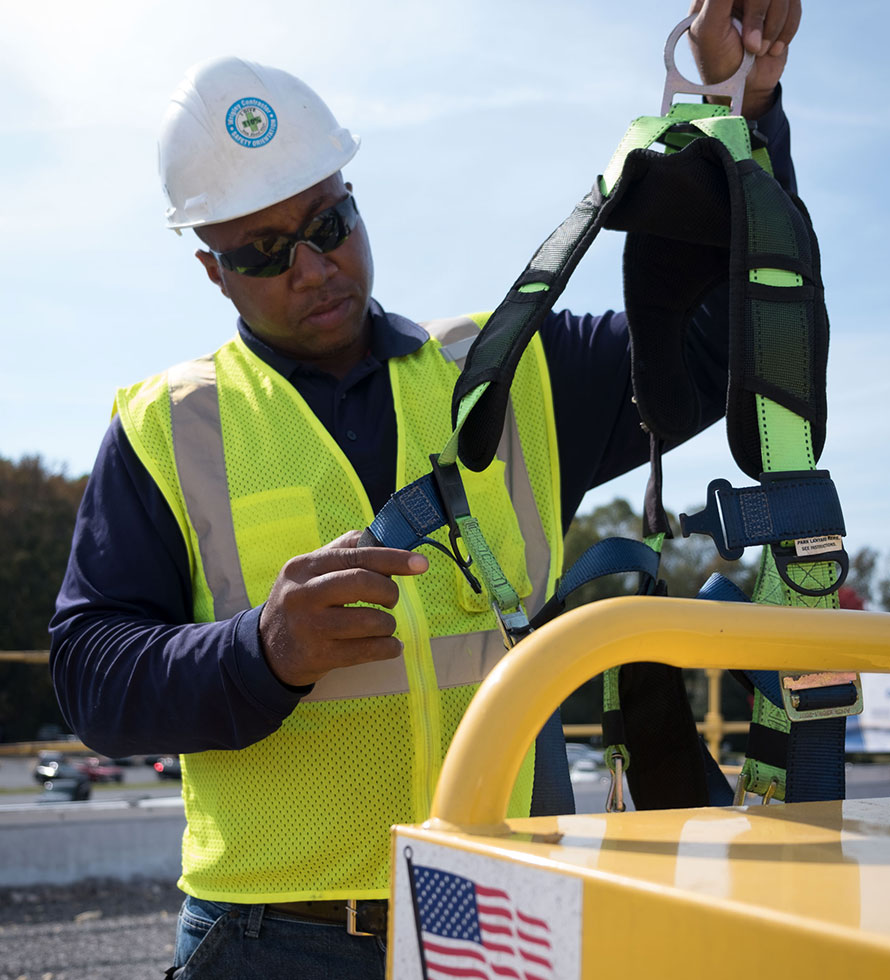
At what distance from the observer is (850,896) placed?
818mm

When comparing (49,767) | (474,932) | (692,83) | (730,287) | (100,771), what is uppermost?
(692,83)

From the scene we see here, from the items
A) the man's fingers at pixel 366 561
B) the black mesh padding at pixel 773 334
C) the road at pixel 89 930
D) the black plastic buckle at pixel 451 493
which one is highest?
the black mesh padding at pixel 773 334

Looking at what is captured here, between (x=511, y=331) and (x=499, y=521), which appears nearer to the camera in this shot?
(x=511, y=331)

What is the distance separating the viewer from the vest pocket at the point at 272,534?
7.67 ft

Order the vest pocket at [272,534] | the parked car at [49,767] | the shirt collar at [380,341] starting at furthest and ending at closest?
the parked car at [49,767] → the shirt collar at [380,341] → the vest pocket at [272,534]

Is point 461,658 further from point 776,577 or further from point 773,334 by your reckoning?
point 773,334

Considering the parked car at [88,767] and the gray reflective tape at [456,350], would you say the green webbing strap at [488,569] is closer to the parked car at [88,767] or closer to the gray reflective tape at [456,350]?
the gray reflective tape at [456,350]

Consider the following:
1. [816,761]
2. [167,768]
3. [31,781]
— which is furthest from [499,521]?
[31,781]

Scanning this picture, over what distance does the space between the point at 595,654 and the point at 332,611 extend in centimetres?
83

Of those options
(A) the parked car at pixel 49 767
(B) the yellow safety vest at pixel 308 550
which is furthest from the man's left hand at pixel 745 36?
(A) the parked car at pixel 49 767

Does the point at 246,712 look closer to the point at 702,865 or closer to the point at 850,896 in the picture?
the point at 702,865

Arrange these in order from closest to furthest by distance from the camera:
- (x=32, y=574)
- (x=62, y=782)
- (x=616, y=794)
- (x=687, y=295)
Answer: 1. (x=616, y=794)
2. (x=687, y=295)
3. (x=62, y=782)
4. (x=32, y=574)

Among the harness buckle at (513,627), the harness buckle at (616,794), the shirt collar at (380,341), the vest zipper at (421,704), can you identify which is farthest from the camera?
the shirt collar at (380,341)

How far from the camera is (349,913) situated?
2.17 meters
